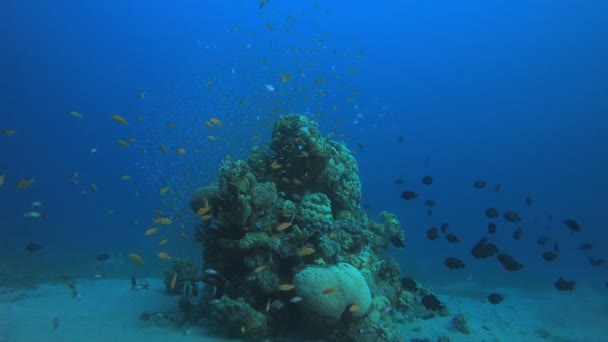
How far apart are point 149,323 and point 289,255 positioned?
3787mm

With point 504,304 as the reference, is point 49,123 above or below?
above

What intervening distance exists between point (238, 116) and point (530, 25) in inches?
4979

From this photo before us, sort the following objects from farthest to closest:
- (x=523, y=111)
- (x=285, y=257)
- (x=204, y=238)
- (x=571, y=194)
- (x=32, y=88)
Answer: (x=523, y=111) < (x=32, y=88) < (x=571, y=194) < (x=204, y=238) < (x=285, y=257)

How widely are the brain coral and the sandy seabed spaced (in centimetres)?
216

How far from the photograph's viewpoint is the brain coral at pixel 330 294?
291 inches

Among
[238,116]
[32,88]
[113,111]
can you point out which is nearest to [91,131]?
[113,111]

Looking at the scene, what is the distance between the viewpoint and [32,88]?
125 m

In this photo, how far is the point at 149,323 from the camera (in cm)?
892

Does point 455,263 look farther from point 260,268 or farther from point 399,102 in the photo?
point 399,102

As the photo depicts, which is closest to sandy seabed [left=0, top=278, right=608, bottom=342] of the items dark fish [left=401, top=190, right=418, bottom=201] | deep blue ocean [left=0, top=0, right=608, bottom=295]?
dark fish [left=401, top=190, right=418, bottom=201]

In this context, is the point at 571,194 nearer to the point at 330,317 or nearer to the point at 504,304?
the point at 504,304

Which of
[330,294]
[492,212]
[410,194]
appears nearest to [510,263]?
[492,212]

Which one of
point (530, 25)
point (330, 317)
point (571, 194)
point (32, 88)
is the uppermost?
point (530, 25)

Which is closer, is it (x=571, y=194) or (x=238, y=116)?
(x=238, y=116)
